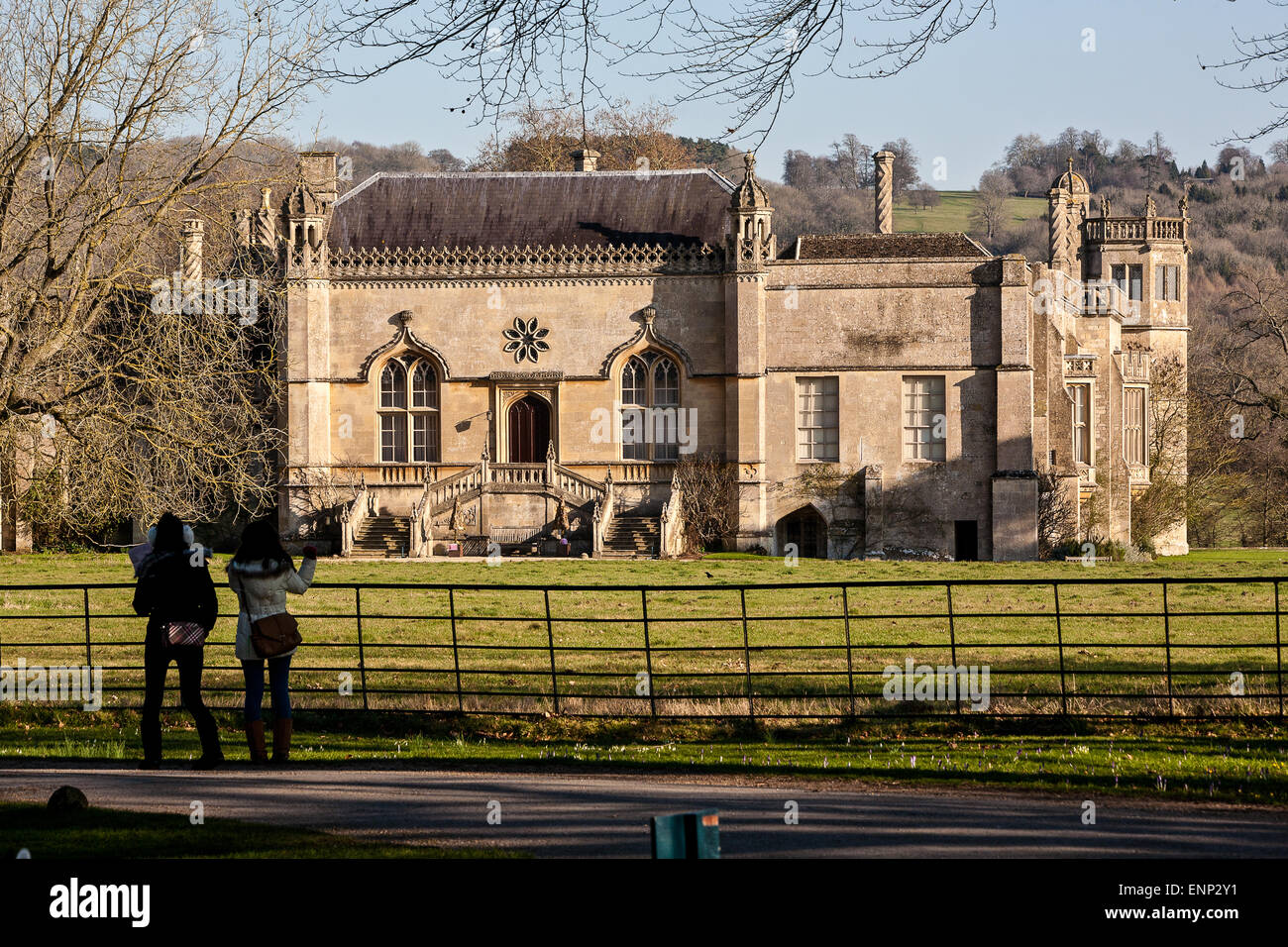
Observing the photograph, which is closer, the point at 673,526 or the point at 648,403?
the point at 673,526

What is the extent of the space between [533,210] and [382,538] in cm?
1144

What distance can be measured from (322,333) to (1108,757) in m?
35.1

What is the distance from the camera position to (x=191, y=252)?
1819cm

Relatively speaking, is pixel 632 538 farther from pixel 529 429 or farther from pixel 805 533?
pixel 805 533

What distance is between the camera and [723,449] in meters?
43.2

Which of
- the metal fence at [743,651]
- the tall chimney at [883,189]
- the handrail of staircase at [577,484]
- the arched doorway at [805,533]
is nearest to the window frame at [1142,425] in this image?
the tall chimney at [883,189]

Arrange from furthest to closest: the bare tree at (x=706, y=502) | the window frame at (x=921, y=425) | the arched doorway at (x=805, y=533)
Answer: the arched doorway at (x=805, y=533) → the window frame at (x=921, y=425) → the bare tree at (x=706, y=502)

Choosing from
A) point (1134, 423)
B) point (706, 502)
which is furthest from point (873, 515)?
point (1134, 423)

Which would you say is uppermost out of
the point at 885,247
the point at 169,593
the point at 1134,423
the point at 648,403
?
the point at 885,247

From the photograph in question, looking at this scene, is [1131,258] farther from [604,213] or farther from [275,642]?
[275,642]

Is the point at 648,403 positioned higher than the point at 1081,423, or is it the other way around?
the point at 648,403

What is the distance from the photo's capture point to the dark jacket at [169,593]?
12031 millimetres

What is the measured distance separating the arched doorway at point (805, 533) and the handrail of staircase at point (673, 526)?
3658 mm

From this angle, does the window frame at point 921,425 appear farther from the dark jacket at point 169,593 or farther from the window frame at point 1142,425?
the dark jacket at point 169,593
